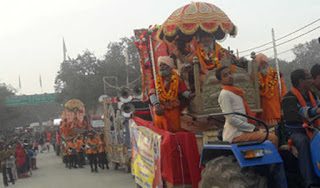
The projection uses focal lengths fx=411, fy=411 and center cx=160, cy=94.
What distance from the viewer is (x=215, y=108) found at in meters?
7.37

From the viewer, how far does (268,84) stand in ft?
26.7

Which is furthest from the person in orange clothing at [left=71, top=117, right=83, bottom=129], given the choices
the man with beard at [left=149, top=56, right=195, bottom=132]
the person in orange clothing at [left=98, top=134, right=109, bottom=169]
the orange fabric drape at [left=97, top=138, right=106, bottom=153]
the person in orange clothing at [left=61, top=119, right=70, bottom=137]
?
the man with beard at [left=149, top=56, right=195, bottom=132]

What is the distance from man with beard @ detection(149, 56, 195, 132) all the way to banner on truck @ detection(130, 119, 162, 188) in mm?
385

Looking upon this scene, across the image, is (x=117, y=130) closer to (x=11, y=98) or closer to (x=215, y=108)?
(x=215, y=108)

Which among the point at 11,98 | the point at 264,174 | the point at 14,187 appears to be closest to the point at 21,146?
the point at 14,187

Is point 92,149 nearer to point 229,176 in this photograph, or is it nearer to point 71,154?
point 71,154

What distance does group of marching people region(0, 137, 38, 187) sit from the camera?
17953 millimetres

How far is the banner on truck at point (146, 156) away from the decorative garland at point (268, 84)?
2.40 meters

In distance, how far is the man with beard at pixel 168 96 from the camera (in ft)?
25.3

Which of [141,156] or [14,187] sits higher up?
[141,156]

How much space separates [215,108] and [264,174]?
277 cm

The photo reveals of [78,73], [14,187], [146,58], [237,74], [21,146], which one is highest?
[78,73]

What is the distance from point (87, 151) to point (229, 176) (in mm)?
15850

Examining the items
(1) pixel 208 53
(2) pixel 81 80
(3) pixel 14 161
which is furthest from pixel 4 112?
(1) pixel 208 53
